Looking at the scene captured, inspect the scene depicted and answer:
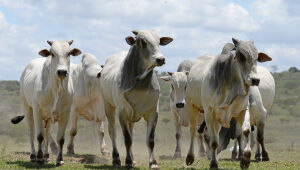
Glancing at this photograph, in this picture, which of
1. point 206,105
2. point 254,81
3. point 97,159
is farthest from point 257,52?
point 97,159

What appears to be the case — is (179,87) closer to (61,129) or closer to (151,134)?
(151,134)

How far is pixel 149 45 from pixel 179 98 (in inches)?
152

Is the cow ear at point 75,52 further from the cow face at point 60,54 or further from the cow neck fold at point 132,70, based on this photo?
the cow neck fold at point 132,70

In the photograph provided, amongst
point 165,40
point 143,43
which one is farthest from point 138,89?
point 165,40

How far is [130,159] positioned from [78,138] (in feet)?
71.7

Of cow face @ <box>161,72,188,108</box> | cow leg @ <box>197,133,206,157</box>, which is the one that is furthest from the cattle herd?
cow leg @ <box>197,133,206,157</box>

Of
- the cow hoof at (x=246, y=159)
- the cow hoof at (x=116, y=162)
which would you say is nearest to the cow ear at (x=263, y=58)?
the cow hoof at (x=246, y=159)

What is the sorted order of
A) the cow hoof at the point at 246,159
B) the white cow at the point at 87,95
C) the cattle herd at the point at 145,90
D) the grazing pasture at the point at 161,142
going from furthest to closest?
the white cow at the point at 87,95 < the grazing pasture at the point at 161,142 < the cattle herd at the point at 145,90 < the cow hoof at the point at 246,159

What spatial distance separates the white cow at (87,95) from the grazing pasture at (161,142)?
37.6 inches

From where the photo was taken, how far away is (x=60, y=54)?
12.5 m

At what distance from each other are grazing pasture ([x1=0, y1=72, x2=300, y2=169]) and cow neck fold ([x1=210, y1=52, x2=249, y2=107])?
2.18 metres

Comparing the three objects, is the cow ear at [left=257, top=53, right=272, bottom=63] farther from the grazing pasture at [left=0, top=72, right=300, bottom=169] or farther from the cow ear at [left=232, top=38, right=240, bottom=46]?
the grazing pasture at [left=0, top=72, right=300, bottom=169]

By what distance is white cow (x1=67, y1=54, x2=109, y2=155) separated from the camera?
17.4 meters

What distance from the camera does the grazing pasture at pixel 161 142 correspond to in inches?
552
